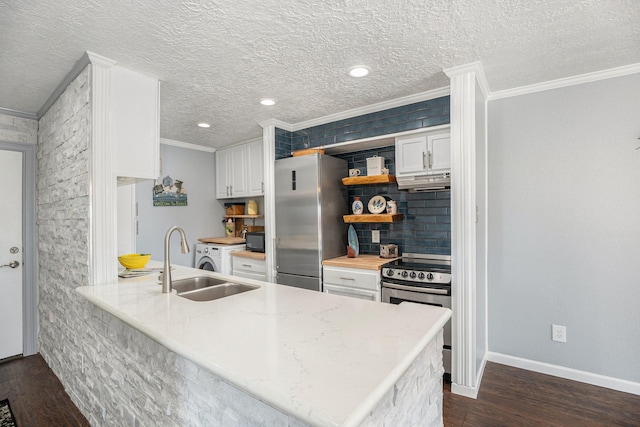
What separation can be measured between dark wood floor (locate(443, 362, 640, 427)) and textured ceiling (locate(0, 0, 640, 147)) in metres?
2.42

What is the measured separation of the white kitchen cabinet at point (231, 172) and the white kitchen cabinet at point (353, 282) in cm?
199

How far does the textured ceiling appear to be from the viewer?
1670mm

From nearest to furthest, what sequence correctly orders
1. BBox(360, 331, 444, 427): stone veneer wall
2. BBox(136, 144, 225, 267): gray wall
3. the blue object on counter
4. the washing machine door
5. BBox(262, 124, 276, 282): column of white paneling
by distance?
BBox(360, 331, 444, 427): stone veneer wall
the blue object on counter
BBox(262, 124, 276, 282): column of white paneling
BBox(136, 144, 225, 267): gray wall
the washing machine door

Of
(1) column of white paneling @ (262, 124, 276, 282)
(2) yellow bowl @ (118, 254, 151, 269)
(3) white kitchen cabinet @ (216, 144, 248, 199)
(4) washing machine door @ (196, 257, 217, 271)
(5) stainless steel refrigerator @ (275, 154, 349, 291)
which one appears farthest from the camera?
(3) white kitchen cabinet @ (216, 144, 248, 199)

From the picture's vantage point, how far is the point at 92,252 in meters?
2.06

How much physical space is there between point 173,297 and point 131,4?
4.97ft

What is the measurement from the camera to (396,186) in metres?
3.41

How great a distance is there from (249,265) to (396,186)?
2072 mm

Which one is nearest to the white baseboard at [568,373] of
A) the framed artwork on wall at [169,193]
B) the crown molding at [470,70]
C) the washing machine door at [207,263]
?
the crown molding at [470,70]

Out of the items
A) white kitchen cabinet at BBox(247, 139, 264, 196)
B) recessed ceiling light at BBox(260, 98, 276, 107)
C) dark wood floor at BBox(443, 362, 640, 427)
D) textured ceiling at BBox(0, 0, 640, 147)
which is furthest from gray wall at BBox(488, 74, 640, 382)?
white kitchen cabinet at BBox(247, 139, 264, 196)

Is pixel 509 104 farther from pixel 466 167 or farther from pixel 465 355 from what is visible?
pixel 465 355

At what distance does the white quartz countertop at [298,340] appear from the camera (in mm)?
788

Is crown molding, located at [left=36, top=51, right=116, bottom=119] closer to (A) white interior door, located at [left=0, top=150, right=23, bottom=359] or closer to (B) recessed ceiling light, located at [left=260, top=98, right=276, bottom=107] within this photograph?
(A) white interior door, located at [left=0, top=150, right=23, bottom=359]

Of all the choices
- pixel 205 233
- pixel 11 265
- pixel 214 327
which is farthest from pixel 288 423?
pixel 205 233
